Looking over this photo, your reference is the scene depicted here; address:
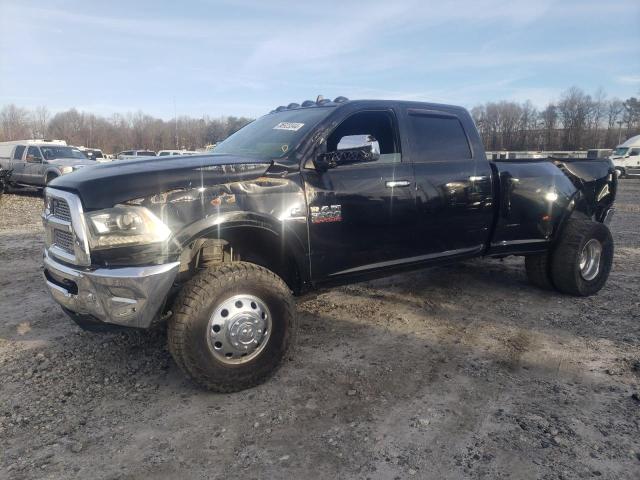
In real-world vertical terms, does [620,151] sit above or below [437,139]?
above

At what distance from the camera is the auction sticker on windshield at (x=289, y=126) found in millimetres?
3823

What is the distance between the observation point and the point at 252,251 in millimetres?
3678

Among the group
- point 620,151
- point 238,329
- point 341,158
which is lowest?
point 238,329

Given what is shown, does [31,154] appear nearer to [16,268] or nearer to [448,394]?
[16,268]

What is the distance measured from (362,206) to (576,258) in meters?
2.82

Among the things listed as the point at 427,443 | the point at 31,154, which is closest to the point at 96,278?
the point at 427,443

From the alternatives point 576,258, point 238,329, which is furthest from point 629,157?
point 238,329

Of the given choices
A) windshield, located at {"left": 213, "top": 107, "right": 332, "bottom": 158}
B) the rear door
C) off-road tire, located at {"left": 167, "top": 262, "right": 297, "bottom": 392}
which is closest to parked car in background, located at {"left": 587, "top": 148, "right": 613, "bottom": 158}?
the rear door

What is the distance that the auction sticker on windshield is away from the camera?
3.82 metres

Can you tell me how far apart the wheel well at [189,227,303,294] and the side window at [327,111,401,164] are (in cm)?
104

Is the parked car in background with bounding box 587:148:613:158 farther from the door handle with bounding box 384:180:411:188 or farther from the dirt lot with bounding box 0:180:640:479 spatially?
the door handle with bounding box 384:180:411:188

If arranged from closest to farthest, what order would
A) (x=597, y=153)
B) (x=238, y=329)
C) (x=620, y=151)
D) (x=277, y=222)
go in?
1. (x=238, y=329)
2. (x=277, y=222)
3. (x=597, y=153)
4. (x=620, y=151)

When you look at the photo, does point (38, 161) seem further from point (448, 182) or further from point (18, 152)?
point (448, 182)

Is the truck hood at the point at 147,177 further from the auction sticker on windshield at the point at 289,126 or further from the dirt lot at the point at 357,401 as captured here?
the dirt lot at the point at 357,401
